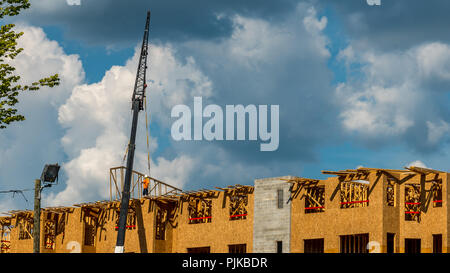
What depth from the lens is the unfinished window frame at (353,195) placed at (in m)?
46.3

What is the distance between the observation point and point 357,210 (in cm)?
4578

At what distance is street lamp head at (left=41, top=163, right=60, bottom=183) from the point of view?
31062 millimetres

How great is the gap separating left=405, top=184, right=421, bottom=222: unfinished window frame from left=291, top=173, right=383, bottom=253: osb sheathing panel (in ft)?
8.12

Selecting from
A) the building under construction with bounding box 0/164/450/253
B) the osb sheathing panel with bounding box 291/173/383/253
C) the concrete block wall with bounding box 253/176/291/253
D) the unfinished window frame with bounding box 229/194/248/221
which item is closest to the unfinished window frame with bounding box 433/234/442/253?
the building under construction with bounding box 0/164/450/253

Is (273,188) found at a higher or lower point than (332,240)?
higher

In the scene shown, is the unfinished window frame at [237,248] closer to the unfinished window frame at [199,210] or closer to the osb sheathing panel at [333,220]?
the unfinished window frame at [199,210]

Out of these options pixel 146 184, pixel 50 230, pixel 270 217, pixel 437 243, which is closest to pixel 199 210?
pixel 146 184

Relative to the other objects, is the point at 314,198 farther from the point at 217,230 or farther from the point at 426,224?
the point at 217,230

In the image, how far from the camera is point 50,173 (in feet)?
102

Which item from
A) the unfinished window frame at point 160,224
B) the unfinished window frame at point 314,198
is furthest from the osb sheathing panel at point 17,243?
the unfinished window frame at point 314,198

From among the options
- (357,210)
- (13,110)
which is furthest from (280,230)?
(13,110)

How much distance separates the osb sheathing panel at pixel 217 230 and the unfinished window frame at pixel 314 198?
480 centimetres
